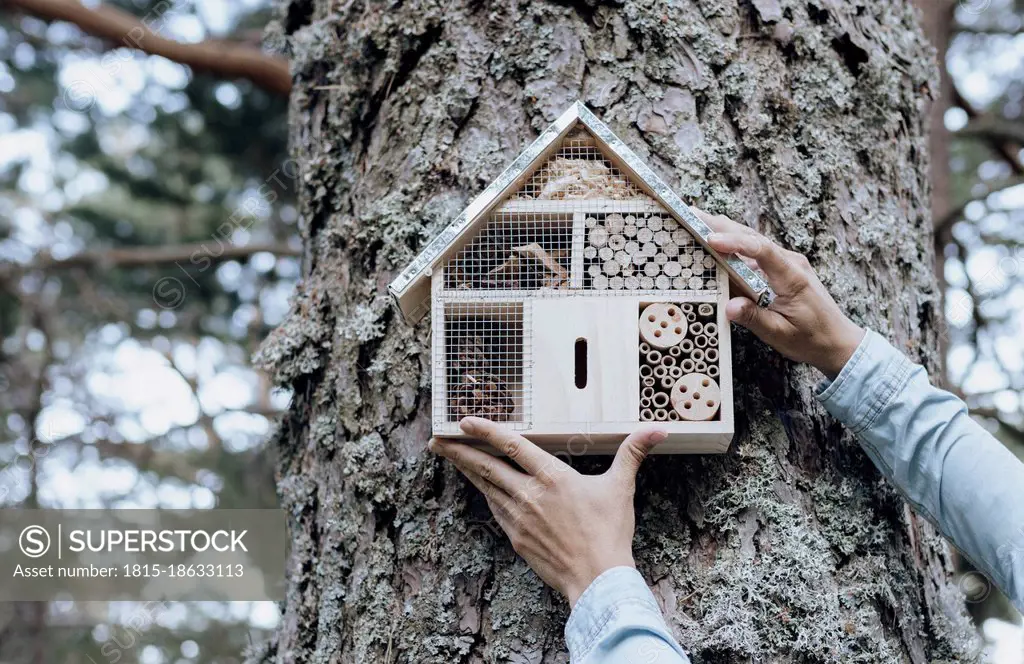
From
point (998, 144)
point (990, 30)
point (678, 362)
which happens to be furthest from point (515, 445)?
point (990, 30)

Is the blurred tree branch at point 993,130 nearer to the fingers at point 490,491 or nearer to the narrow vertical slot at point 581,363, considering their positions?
the narrow vertical slot at point 581,363

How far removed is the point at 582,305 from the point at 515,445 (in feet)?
0.79

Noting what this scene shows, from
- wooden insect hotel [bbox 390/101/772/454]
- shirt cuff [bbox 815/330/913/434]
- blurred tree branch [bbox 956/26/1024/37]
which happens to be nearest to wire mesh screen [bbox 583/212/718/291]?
wooden insect hotel [bbox 390/101/772/454]

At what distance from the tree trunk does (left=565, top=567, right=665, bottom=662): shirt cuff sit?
17 centimetres

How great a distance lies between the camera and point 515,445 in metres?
1.28

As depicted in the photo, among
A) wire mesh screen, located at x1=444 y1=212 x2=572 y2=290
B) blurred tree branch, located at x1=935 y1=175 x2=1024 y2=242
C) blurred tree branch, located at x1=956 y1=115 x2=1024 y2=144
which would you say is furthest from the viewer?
blurred tree branch, located at x1=956 y1=115 x2=1024 y2=144

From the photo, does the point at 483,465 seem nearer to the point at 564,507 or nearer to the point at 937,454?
the point at 564,507

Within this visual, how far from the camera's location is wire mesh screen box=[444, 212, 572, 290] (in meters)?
1.39

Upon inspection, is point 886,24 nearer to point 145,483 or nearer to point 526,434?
point 526,434

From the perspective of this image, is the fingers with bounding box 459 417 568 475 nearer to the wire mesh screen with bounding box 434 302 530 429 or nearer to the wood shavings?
the wire mesh screen with bounding box 434 302 530 429

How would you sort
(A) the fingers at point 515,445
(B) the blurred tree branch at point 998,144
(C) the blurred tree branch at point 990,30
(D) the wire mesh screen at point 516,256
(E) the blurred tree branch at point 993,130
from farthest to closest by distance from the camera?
(C) the blurred tree branch at point 990,30 < (B) the blurred tree branch at point 998,144 < (E) the blurred tree branch at point 993,130 < (D) the wire mesh screen at point 516,256 < (A) the fingers at point 515,445

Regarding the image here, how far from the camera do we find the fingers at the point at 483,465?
51.3 inches

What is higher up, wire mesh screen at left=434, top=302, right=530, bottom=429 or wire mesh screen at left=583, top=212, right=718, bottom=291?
wire mesh screen at left=583, top=212, right=718, bottom=291

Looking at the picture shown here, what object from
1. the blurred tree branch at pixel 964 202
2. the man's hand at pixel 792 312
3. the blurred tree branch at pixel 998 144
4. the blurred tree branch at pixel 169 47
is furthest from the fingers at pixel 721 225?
the blurred tree branch at pixel 998 144
